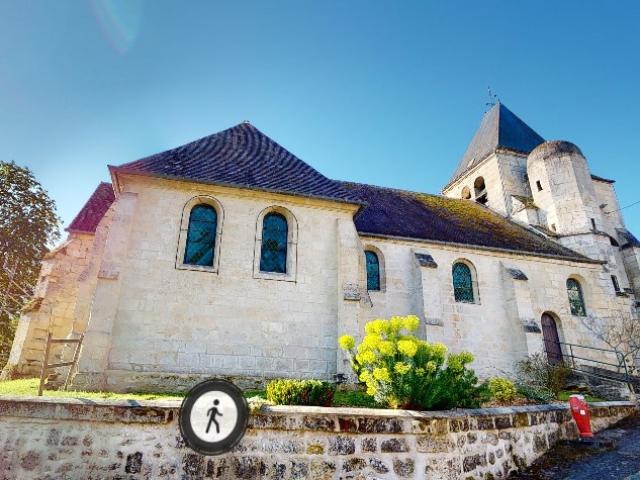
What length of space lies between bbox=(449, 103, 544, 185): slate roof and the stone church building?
684 cm

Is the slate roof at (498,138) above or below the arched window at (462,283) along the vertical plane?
above

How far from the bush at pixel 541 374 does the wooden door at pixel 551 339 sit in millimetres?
2153

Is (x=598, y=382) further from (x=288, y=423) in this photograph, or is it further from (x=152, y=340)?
(x=152, y=340)

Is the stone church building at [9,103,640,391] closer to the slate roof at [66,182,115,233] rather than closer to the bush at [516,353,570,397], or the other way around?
the slate roof at [66,182,115,233]

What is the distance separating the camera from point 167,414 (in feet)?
15.7

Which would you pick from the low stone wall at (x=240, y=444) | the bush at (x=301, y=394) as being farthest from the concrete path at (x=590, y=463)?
the bush at (x=301, y=394)

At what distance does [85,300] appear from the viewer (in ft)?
32.4

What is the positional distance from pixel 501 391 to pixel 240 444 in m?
7.06

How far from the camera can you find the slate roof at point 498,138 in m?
24.3

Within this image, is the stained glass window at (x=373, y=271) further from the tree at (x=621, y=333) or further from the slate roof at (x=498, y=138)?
the slate roof at (x=498, y=138)

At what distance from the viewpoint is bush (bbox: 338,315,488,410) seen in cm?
559

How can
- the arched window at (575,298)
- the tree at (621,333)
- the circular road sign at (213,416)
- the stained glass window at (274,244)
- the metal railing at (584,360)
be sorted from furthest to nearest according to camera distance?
the arched window at (575,298) → the tree at (621,333) → the metal railing at (584,360) → the stained glass window at (274,244) → the circular road sign at (213,416)

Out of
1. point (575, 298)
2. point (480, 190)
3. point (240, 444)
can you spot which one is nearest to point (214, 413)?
point (240, 444)

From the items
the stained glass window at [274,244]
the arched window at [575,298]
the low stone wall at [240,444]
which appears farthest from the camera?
the arched window at [575,298]
